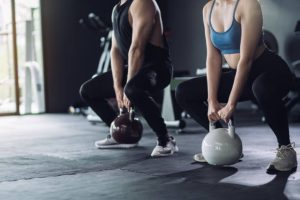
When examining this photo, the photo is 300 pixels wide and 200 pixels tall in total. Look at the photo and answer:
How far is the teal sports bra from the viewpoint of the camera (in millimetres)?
2629

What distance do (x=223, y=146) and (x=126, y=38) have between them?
1162 millimetres

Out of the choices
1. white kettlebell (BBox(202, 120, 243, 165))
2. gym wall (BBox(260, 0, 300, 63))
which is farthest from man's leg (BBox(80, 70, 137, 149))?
gym wall (BBox(260, 0, 300, 63))

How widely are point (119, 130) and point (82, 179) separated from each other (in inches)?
33.6

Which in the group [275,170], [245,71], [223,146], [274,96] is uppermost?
[245,71]

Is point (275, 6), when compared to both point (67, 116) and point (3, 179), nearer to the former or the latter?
point (67, 116)

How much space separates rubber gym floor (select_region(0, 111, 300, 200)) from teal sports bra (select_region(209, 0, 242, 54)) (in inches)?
23.6

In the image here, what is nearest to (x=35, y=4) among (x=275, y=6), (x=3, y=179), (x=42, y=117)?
(x=42, y=117)

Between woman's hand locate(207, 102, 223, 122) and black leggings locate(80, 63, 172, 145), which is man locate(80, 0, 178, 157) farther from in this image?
woman's hand locate(207, 102, 223, 122)

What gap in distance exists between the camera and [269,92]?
101 inches

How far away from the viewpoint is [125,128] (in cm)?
342

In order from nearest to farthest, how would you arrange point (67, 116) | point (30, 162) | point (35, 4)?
point (30, 162)
point (67, 116)
point (35, 4)

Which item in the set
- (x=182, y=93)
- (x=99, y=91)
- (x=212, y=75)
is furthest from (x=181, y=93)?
(x=99, y=91)

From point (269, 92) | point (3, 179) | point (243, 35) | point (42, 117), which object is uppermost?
point (243, 35)

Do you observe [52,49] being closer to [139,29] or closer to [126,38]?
[126,38]
